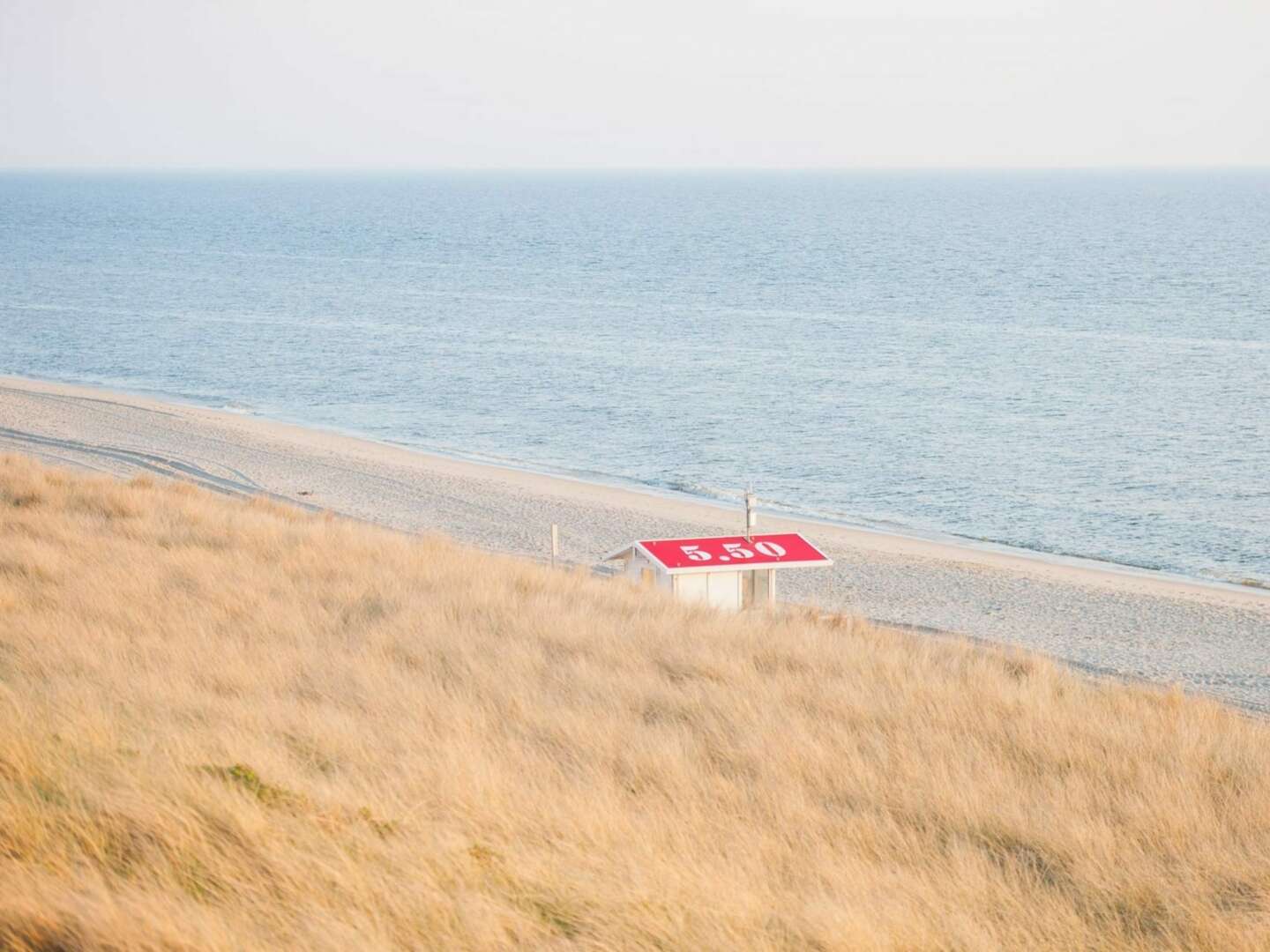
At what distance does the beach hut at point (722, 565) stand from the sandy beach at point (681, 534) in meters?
4.95

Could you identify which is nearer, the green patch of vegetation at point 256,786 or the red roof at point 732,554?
the green patch of vegetation at point 256,786

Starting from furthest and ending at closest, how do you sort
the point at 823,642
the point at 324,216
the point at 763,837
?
the point at 324,216 < the point at 823,642 < the point at 763,837

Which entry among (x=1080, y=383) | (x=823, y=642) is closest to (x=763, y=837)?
(x=823, y=642)

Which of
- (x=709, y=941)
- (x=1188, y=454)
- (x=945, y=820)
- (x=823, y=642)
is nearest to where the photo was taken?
(x=709, y=941)

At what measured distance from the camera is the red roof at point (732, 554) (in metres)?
16.1

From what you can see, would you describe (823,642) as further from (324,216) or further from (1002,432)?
(324,216)

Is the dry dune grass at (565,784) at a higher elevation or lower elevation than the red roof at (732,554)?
higher

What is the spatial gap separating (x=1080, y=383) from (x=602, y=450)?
19889mm

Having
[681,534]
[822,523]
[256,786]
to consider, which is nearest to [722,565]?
[256,786]

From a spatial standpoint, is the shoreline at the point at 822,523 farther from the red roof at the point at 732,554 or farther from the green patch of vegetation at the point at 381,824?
the green patch of vegetation at the point at 381,824

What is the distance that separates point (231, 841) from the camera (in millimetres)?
5348

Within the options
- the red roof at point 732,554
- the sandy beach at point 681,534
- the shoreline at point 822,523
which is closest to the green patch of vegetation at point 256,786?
the red roof at point 732,554

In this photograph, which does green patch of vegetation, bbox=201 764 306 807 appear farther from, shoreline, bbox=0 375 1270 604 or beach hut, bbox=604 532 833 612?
shoreline, bbox=0 375 1270 604

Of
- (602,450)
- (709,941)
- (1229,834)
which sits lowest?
(602,450)
